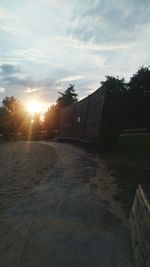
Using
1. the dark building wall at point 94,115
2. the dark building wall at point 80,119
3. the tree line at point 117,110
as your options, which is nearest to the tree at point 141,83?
the tree line at point 117,110

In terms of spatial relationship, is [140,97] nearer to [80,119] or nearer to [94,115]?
[80,119]

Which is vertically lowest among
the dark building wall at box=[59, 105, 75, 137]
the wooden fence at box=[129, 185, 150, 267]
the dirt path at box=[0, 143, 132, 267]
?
the dirt path at box=[0, 143, 132, 267]

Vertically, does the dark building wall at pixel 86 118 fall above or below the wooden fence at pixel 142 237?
above

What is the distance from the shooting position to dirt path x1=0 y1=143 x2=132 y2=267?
3945 millimetres

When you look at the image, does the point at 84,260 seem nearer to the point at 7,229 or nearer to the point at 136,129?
the point at 7,229

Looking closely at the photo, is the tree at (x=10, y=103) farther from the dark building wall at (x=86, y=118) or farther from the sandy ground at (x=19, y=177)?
the sandy ground at (x=19, y=177)

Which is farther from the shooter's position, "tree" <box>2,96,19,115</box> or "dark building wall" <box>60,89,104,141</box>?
"tree" <box>2,96,19,115</box>

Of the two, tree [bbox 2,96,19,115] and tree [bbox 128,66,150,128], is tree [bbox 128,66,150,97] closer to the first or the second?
Result: tree [bbox 128,66,150,128]

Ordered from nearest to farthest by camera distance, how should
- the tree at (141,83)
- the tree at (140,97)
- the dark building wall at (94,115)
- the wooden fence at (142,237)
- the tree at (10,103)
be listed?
the wooden fence at (142,237) < the dark building wall at (94,115) < the tree at (140,97) < the tree at (141,83) < the tree at (10,103)

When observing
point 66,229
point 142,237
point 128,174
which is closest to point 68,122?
point 128,174

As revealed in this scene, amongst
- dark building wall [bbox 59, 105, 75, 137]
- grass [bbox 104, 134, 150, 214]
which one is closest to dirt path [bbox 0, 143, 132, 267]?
grass [bbox 104, 134, 150, 214]

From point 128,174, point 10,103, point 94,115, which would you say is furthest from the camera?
point 10,103

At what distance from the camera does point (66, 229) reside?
482 cm

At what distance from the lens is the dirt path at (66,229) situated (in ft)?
12.9
